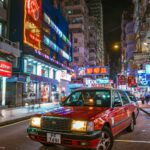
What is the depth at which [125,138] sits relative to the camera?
9.33 meters

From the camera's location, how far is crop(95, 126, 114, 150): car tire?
6.77 m

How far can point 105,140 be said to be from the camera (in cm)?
700

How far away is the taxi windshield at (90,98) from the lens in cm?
797

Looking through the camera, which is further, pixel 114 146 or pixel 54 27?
pixel 54 27

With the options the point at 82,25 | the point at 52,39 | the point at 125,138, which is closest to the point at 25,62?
the point at 52,39

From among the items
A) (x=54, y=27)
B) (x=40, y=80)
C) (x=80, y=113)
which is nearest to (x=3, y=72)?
(x=40, y=80)

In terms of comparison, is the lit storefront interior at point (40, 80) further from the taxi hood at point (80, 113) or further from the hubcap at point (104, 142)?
the hubcap at point (104, 142)

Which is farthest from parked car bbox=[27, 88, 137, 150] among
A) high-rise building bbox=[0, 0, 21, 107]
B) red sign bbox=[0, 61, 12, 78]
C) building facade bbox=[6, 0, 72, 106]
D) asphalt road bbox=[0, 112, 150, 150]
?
building facade bbox=[6, 0, 72, 106]

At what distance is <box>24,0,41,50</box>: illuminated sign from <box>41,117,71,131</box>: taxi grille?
78.5 ft

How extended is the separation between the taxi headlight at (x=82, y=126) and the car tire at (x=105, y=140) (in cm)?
60

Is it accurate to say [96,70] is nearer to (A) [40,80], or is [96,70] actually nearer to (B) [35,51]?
(A) [40,80]

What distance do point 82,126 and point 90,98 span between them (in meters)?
2.06

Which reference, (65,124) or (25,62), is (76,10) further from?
(65,124)

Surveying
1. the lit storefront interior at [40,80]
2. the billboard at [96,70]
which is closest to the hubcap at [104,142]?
the lit storefront interior at [40,80]
